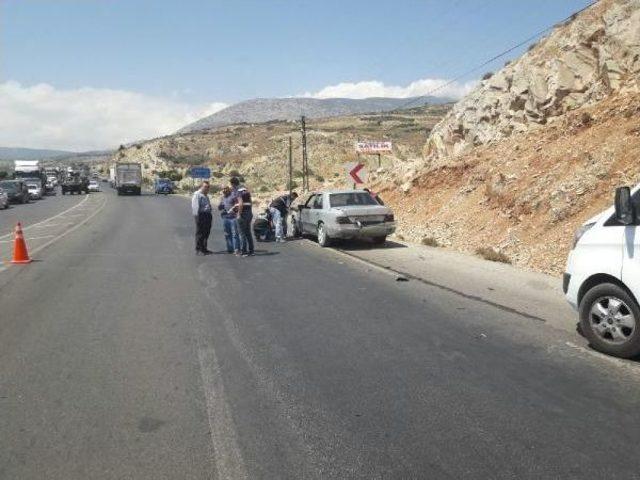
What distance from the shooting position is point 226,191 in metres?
15.6

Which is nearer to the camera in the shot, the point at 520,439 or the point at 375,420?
the point at 520,439

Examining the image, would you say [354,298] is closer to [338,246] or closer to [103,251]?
[338,246]

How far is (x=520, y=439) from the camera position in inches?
167

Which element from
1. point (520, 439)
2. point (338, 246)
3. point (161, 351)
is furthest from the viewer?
point (338, 246)

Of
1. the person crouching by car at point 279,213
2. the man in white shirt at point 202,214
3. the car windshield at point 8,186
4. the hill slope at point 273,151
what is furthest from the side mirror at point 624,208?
the hill slope at point 273,151

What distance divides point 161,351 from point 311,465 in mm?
3116

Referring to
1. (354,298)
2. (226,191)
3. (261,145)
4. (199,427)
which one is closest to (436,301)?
(354,298)

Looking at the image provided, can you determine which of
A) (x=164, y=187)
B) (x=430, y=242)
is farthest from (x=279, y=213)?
(x=164, y=187)

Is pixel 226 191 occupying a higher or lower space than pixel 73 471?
higher

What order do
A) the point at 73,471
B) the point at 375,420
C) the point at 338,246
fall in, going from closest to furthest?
the point at 73,471 → the point at 375,420 → the point at 338,246

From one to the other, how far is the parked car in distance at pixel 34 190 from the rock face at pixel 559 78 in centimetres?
3720

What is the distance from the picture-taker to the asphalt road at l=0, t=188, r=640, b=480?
3951 mm

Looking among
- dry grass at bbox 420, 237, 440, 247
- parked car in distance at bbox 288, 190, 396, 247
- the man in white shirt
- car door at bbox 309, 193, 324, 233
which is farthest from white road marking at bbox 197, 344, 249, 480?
dry grass at bbox 420, 237, 440, 247

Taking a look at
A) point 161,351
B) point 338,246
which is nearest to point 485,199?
point 338,246
